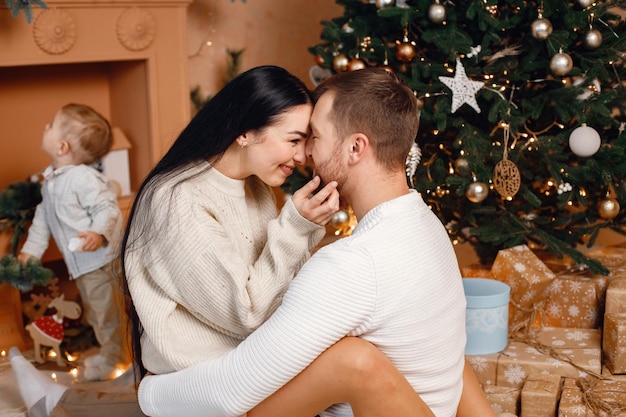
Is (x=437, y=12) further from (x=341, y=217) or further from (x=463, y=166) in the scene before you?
(x=341, y=217)

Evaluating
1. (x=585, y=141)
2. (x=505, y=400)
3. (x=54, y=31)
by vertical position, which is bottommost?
(x=505, y=400)

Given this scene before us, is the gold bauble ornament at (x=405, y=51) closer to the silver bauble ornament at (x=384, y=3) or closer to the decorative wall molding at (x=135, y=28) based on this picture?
the silver bauble ornament at (x=384, y=3)

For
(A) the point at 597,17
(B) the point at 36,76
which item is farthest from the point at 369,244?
(B) the point at 36,76

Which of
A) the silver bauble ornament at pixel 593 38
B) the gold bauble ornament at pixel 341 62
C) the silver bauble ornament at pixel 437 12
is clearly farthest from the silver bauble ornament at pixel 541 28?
the gold bauble ornament at pixel 341 62

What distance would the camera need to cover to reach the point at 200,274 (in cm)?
184

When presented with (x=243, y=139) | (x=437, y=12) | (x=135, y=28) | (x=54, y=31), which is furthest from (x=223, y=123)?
(x=135, y=28)

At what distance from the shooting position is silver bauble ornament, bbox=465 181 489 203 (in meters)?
2.74

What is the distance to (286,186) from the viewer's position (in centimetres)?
Result: 321

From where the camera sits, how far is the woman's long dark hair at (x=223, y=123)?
193cm

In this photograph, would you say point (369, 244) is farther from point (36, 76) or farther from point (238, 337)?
point (36, 76)

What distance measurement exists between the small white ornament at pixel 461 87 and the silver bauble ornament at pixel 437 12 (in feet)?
0.53

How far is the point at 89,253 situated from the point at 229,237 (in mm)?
1264

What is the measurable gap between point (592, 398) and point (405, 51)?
1.30 metres

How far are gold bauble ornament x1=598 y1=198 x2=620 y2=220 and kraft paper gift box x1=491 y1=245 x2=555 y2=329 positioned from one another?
0.29 meters
